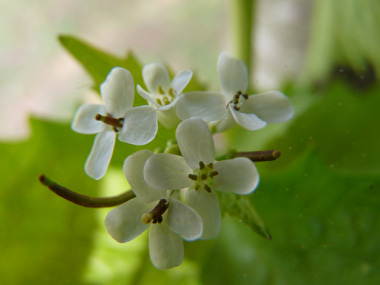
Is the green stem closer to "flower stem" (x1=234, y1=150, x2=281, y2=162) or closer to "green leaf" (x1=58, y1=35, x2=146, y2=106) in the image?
"green leaf" (x1=58, y1=35, x2=146, y2=106)

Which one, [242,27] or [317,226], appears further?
[242,27]

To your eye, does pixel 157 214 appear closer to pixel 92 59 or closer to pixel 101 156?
pixel 101 156

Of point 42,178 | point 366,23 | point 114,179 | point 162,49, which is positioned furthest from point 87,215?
point 366,23

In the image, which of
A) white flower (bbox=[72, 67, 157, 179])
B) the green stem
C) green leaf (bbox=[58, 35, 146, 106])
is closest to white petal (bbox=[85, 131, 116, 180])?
white flower (bbox=[72, 67, 157, 179])

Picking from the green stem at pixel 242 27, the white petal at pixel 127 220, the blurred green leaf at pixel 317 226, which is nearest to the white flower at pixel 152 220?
the white petal at pixel 127 220

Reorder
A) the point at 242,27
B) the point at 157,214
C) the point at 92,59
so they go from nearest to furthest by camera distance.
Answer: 1. the point at 157,214
2. the point at 92,59
3. the point at 242,27

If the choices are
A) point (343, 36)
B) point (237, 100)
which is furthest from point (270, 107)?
point (343, 36)

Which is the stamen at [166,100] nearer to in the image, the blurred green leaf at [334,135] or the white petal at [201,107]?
the white petal at [201,107]
